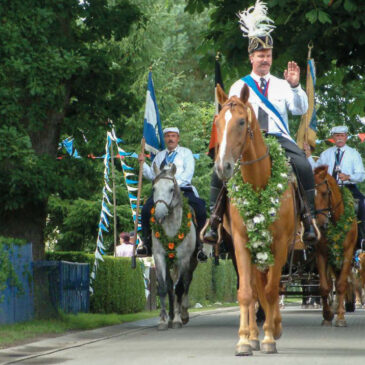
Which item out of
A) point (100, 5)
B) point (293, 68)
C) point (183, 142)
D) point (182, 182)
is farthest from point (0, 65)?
point (183, 142)

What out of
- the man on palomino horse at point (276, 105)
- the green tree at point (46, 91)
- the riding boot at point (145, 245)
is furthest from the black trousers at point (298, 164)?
the riding boot at point (145, 245)

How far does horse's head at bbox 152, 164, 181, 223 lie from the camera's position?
58.4ft

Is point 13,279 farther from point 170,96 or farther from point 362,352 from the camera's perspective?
point 170,96

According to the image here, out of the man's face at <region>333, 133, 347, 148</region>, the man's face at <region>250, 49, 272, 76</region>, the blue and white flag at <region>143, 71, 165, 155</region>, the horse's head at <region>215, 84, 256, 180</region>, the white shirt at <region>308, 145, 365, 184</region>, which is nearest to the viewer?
the horse's head at <region>215, 84, 256, 180</region>

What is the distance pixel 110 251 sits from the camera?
38969mm

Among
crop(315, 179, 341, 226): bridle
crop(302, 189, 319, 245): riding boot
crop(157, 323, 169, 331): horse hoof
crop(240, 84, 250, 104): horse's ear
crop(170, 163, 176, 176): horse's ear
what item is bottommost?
crop(157, 323, 169, 331): horse hoof

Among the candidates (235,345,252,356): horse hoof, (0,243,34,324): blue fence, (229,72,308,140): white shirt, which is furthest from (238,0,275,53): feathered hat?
(0,243,34,324): blue fence

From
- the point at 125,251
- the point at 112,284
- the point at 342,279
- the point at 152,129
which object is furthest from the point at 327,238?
the point at 125,251

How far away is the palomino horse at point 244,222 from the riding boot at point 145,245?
5964mm

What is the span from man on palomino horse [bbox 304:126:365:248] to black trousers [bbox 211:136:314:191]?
552cm

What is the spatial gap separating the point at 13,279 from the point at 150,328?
2522 mm

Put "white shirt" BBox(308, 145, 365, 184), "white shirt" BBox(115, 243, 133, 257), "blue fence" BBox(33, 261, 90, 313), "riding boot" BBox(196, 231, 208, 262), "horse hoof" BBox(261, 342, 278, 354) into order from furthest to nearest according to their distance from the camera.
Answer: "white shirt" BBox(115, 243, 133, 257) < "white shirt" BBox(308, 145, 365, 184) < "riding boot" BBox(196, 231, 208, 262) < "blue fence" BBox(33, 261, 90, 313) < "horse hoof" BBox(261, 342, 278, 354)

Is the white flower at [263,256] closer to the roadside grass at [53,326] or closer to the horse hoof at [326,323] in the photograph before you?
the roadside grass at [53,326]

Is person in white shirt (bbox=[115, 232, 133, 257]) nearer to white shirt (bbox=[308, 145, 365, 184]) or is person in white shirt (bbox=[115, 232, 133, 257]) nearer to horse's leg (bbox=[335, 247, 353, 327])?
white shirt (bbox=[308, 145, 365, 184])
